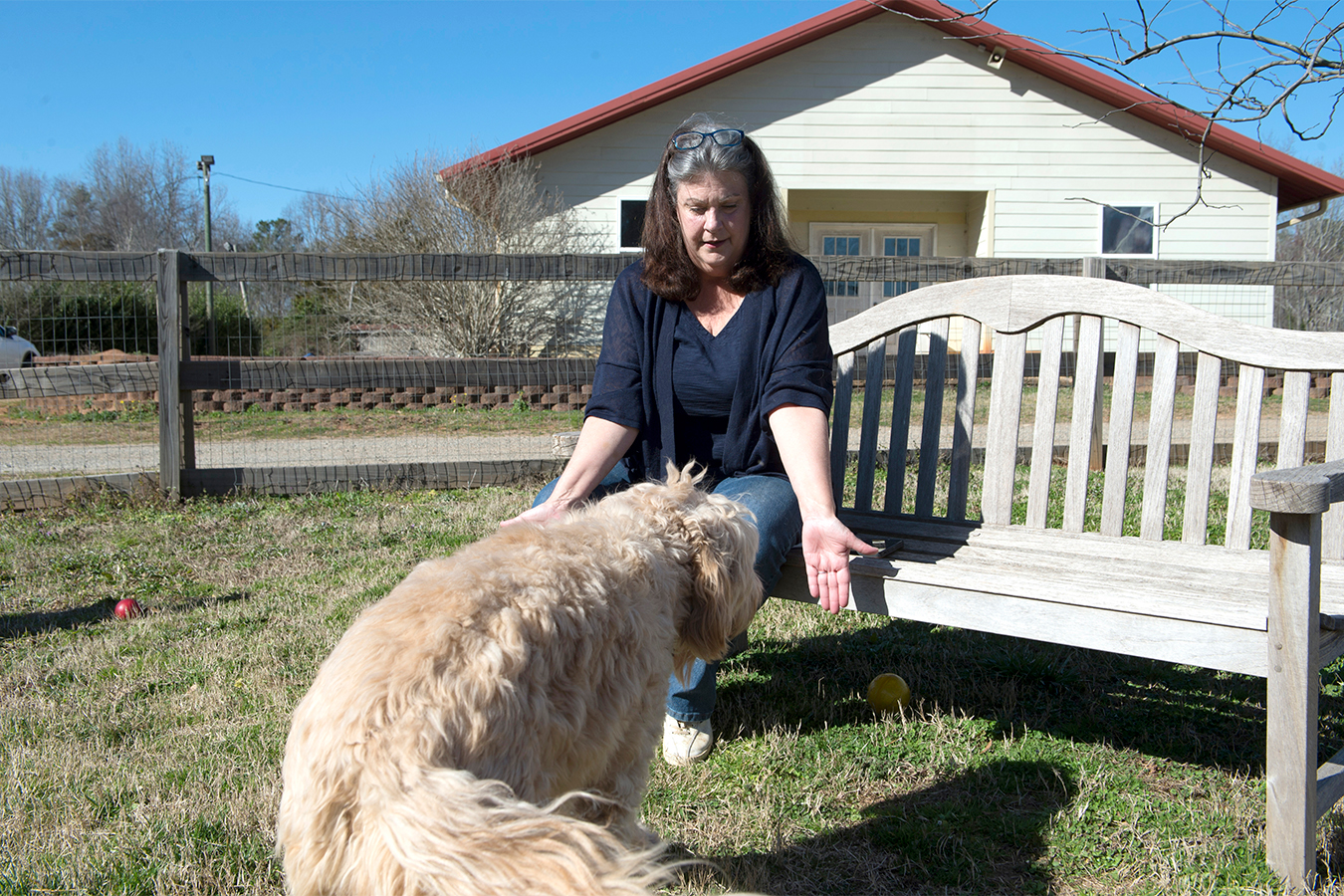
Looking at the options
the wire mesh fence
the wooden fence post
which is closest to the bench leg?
the wire mesh fence

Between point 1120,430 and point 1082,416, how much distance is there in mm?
142

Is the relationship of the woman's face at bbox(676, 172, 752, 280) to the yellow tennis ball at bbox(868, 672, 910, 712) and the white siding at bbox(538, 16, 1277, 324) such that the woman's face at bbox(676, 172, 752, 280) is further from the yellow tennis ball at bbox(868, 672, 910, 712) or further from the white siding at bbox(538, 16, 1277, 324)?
the white siding at bbox(538, 16, 1277, 324)

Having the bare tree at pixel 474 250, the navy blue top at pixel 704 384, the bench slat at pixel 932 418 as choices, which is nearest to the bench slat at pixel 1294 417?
the bench slat at pixel 932 418

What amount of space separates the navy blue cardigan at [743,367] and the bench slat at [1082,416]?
3.58ft

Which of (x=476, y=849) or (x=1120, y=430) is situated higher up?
(x=1120, y=430)

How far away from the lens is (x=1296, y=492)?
2.11 metres

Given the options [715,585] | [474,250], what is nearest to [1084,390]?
[715,585]

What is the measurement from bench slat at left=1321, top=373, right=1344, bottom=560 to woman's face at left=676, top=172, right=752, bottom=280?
2021mm

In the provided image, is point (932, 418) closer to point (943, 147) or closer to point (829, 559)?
point (829, 559)

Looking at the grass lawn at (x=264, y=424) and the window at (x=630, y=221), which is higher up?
the window at (x=630, y=221)

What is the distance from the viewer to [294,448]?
9633mm

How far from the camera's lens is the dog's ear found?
2.32 meters

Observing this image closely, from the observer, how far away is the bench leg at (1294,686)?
7.07 ft

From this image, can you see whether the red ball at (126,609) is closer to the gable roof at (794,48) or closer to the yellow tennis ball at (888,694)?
the yellow tennis ball at (888,694)
